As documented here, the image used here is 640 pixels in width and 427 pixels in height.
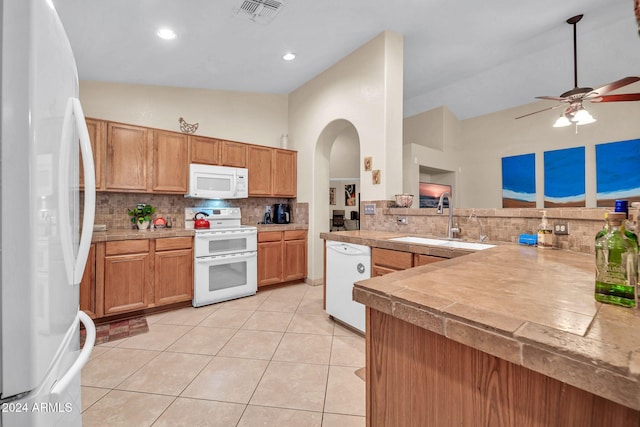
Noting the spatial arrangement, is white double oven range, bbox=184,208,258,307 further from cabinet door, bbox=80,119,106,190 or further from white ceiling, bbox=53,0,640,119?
white ceiling, bbox=53,0,640,119

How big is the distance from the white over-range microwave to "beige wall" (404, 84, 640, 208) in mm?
3207

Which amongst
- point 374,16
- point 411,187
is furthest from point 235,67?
point 411,187

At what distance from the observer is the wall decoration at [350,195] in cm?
794

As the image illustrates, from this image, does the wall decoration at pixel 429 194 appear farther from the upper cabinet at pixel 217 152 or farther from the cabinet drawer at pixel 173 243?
the cabinet drawer at pixel 173 243

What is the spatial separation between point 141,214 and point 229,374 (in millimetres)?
2329

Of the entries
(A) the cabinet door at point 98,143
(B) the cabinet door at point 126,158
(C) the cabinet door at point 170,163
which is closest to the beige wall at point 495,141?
(C) the cabinet door at point 170,163

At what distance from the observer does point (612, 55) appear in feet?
11.9

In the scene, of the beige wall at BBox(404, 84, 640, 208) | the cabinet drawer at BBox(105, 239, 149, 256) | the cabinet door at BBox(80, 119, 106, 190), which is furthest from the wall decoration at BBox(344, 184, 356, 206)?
the cabinet door at BBox(80, 119, 106, 190)

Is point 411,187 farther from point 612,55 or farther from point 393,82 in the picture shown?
point 612,55

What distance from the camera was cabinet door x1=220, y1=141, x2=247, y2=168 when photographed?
12.0ft

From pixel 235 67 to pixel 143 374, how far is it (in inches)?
132

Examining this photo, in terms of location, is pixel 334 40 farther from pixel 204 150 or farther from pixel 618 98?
pixel 618 98

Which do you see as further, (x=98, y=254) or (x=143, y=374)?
(x=98, y=254)

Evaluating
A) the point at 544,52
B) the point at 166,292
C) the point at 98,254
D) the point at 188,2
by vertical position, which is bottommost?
the point at 166,292
